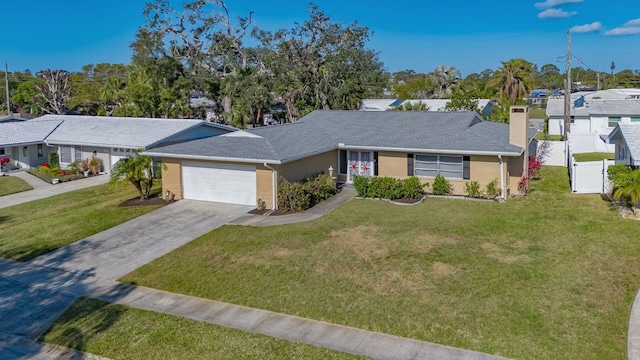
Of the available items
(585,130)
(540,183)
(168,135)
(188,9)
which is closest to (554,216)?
(540,183)

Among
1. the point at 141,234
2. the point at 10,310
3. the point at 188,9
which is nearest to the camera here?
the point at 10,310

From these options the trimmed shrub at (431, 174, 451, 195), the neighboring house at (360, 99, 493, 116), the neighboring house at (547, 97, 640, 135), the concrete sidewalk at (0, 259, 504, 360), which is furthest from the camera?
the neighboring house at (360, 99, 493, 116)

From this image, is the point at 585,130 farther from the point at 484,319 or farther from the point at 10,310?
the point at 10,310

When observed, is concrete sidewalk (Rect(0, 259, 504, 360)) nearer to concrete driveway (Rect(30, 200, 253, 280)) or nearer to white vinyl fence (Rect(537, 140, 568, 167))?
concrete driveway (Rect(30, 200, 253, 280))

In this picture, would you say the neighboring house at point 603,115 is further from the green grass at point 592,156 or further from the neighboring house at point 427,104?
the neighboring house at point 427,104

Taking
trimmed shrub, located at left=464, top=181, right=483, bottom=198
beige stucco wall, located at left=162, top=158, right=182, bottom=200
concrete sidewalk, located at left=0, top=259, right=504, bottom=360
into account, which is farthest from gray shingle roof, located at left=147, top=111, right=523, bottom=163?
concrete sidewalk, located at left=0, top=259, right=504, bottom=360

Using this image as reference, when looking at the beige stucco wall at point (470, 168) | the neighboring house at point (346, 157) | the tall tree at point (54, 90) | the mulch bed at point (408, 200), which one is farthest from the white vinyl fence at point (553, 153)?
the tall tree at point (54, 90)
